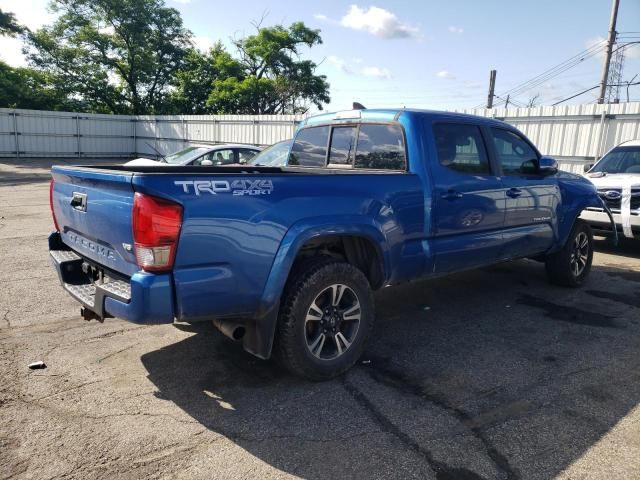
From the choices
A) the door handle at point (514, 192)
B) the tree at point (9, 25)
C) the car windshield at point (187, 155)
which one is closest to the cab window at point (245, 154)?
the car windshield at point (187, 155)

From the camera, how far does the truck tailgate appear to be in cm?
281

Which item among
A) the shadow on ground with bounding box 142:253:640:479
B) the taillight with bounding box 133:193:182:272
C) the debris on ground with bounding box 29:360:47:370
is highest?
the taillight with bounding box 133:193:182:272

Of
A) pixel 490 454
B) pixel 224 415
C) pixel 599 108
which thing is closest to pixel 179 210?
pixel 224 415

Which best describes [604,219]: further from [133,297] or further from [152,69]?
[152,69]

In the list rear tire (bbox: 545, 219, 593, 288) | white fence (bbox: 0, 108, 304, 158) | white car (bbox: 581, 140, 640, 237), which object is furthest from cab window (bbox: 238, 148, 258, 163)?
white fence (bbox: 0, 108, 304, 158)

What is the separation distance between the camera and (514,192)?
16.0 ft

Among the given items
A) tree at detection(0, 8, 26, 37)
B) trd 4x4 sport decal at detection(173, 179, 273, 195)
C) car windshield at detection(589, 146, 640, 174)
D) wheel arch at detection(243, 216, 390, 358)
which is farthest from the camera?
tree at detection(0, 8, 26, 37)

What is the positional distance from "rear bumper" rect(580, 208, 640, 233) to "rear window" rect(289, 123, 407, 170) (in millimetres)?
4729

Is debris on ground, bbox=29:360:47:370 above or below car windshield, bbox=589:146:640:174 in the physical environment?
below

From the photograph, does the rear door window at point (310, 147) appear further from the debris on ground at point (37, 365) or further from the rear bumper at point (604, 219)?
the rear bumper at point (604, 219)

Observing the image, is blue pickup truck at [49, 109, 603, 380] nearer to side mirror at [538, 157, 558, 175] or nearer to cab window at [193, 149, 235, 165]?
side mirror at [538, 157, 558, 175]

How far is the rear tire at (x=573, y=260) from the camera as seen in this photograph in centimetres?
587

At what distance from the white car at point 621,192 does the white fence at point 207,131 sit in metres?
2.33

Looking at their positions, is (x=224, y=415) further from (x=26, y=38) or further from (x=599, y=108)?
(x=26, y=38)
